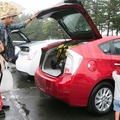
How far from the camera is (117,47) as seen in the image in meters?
5.56

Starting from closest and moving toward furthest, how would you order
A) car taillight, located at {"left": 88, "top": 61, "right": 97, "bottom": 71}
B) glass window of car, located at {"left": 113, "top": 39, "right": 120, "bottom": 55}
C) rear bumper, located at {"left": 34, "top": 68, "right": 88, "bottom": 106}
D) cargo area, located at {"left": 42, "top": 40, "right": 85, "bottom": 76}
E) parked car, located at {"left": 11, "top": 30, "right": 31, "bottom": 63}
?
rear bumper, located at {"left": 34, "top": 68, "right": 88, "bottom": 106}, car taillight, located at {"left": 88, "top": 61, "right": 97, "bottom": 71}, glass window of car, located at {"left": 113, "top": 39, "right": 120, "bottom": 55}, cargo area, located at {"left": 42, "top": 40, "right": 85, "bottom": 76}, parked car, located at {"left": 11, "top": 30, "right": 31, "bottom": 63}

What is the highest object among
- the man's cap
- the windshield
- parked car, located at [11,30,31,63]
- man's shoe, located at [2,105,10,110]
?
the man's cap

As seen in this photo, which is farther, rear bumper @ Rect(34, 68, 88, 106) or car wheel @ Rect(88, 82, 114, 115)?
car wheel @ Rect(88, 82, 114, 115)

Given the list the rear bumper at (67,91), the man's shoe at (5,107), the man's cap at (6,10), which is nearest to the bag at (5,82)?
the man's shoe at (5,107)

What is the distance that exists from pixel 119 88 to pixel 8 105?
2.47m

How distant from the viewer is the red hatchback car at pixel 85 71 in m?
4.99

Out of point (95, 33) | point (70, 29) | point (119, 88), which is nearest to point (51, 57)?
point (70, 29)

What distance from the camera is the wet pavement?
528 cm

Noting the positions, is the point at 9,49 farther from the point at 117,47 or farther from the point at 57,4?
the point at 117,47

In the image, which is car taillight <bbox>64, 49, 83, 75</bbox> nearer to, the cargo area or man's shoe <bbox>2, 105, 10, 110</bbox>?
the cargo area

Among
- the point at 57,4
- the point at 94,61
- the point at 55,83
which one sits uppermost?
the point at 57,4

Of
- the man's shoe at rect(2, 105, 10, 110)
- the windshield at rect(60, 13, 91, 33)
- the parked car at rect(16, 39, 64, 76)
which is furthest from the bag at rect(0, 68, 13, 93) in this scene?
→ the parked car at rect(16, 39, 64, 76)

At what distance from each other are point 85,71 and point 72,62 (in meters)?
0.28

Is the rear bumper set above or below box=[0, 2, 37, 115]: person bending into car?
below
